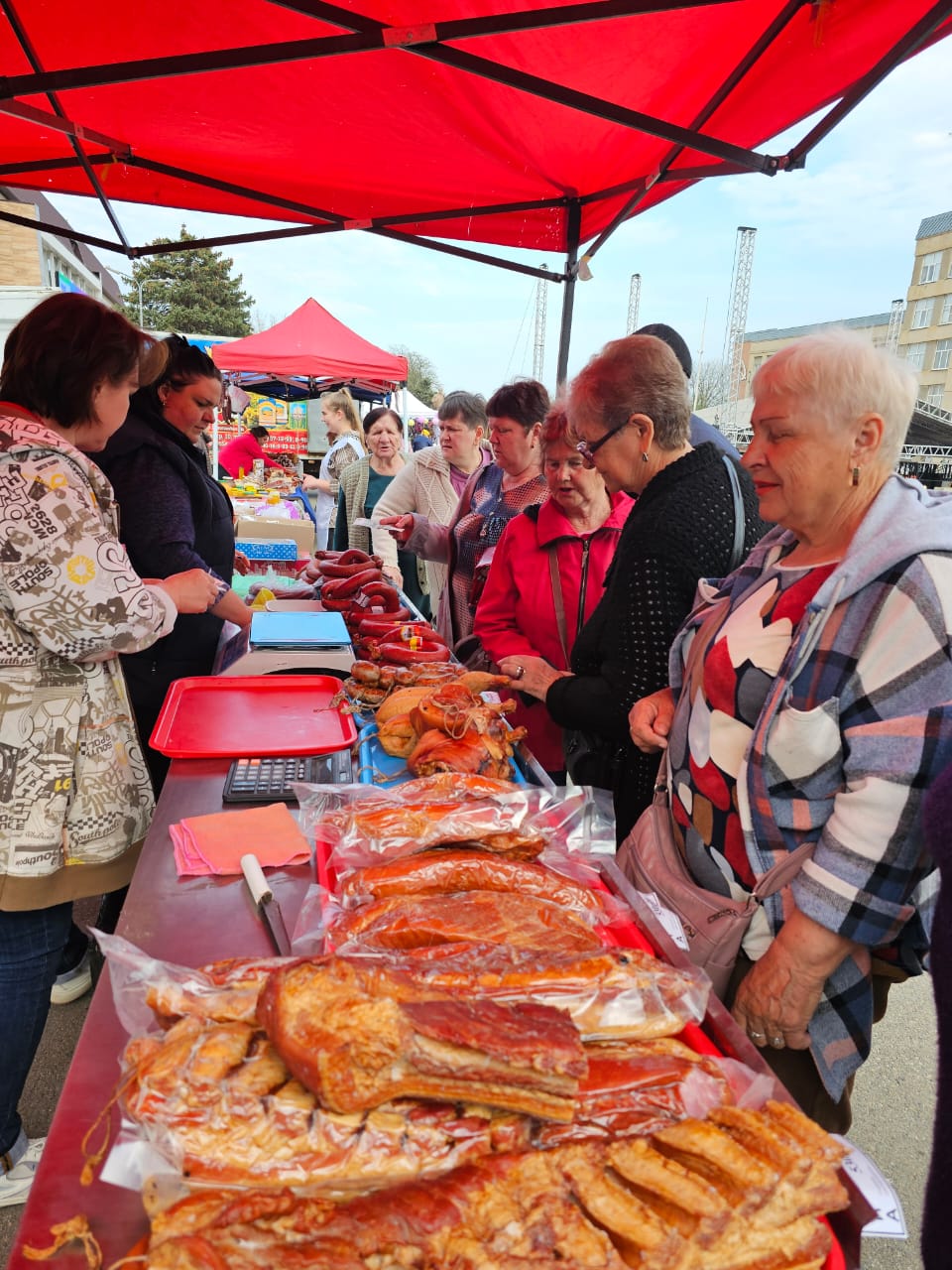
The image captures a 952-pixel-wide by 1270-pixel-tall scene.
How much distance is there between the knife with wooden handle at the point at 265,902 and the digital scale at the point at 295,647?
1316mm

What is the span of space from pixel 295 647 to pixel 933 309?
55.0m

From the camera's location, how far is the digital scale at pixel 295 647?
283cm

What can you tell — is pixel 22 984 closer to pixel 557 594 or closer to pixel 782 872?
pixel 782 872

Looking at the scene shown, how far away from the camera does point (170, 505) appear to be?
3197 millimetres

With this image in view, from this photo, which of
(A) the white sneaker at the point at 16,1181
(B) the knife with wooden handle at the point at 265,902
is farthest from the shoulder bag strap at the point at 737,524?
(A) the white sneaker at the point at 16,1181

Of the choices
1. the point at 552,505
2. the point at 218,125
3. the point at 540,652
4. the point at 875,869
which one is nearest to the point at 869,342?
the point at 875,869

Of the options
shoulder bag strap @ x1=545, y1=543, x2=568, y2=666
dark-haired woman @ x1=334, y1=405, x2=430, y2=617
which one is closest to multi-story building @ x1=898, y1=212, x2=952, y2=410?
dark-haired woman @ x1=334, y1=405, x2=430, y2=617

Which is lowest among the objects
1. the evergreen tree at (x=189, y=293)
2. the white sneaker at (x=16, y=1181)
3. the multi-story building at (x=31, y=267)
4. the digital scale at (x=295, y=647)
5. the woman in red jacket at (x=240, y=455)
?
the white sneaker at (x=16, y=1181)

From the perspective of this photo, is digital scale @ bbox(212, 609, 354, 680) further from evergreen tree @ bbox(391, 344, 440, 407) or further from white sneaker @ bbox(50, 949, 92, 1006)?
evergreen tree @ bbox(391, 344, 440, 407)

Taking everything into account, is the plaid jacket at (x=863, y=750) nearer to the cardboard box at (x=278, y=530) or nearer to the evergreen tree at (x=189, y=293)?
the cardboard box at (x=278, y=530)

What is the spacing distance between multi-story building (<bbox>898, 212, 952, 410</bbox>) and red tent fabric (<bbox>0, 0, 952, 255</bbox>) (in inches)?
1883

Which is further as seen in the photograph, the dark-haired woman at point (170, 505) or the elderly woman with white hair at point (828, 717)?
the dark-haired woman at point (170, 505)

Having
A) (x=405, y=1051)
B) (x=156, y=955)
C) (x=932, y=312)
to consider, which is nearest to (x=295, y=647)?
(x=156, y=955)

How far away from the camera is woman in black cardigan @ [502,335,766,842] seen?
2223mm
